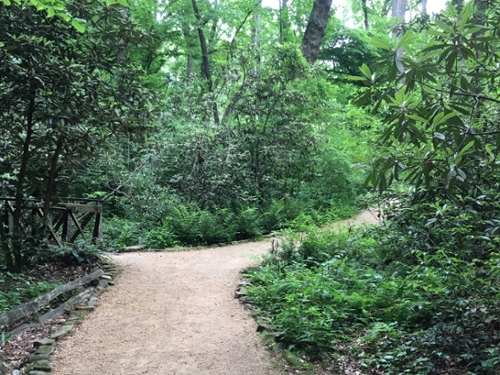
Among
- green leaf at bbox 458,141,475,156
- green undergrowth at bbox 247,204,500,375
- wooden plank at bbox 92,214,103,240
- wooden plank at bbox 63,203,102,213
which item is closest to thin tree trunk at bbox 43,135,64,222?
wooden plank at bbox 63,203,102,213

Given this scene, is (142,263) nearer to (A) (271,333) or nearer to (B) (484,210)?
(A) (271,333)

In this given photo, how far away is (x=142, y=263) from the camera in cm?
800

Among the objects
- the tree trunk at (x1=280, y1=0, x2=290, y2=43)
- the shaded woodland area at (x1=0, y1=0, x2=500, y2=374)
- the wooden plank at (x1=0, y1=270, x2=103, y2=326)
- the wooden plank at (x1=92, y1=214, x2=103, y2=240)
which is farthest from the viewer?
the tree trunk at (x1=280, y1=0, x2=290, y2=43)

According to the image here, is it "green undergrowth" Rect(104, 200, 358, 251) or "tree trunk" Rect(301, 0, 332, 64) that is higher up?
"tree trunk" Rect(301, 0, 332, 64)

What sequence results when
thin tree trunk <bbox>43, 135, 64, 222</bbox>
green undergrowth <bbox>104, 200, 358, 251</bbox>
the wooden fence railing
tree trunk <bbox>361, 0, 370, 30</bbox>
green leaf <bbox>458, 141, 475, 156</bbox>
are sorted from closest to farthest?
green leaf <bbox>458, 141, 475, 156</bbox> < thin tree trunk <bbox>43, 135, 64, 222</bbox> < the wooden fence railing < green undergrowth <bbox>104, 200, 358, 251</bbox> < tree trunk <bbox>361, 0, 370, 30</bbox>

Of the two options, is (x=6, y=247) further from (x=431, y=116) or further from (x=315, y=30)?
Result: (x=315, y=30)

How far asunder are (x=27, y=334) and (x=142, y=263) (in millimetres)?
3567

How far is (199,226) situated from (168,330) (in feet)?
16.9

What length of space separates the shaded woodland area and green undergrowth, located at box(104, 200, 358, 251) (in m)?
0.05

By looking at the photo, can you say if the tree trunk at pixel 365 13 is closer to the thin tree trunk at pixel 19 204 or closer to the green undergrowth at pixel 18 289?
the thin tree trunk at pixel 19 204

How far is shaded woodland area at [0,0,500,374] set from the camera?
10.8 feet

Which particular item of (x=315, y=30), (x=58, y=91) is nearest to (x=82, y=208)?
(x=58, y=91)

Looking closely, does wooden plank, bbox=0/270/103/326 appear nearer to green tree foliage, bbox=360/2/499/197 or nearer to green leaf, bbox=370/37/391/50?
green tree foliage, bbox=360/2/499/197

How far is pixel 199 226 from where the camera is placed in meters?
9.94
